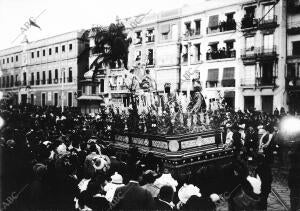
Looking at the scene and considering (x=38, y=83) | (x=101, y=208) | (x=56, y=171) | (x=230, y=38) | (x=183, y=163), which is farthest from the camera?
(x=38, y=83)

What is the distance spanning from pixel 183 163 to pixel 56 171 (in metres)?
4.86

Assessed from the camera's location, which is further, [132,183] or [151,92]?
[151,92]

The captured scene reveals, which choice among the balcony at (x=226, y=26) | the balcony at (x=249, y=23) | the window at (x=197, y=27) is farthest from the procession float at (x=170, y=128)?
the window at (x=197, y=27)

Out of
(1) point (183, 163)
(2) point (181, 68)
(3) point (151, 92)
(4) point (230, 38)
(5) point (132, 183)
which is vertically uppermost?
(4) point (230, 38)

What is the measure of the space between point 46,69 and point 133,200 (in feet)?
136

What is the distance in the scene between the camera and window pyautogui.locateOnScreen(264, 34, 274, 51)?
26703 millimetres

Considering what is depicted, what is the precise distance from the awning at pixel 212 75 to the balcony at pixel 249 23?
4.42 meters

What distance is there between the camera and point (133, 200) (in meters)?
4.66

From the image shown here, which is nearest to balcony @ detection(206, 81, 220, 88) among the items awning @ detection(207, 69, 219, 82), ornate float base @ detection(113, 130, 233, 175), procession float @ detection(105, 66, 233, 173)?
awning @ detection(207, 69, 219, 82)

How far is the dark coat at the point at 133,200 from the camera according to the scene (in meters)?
4.63

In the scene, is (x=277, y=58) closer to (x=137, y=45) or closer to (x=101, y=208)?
(x=137, y=45)

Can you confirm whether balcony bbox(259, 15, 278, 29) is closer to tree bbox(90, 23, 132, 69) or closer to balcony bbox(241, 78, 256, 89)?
balcony bbox(241, 78, 256, 89)

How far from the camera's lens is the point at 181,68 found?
1241 inches

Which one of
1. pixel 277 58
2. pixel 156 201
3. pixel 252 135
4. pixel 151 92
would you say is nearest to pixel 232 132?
pixel 252 135
